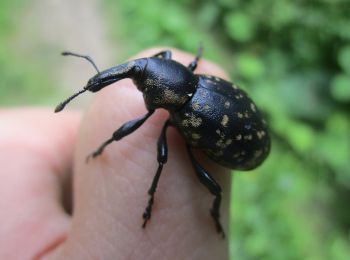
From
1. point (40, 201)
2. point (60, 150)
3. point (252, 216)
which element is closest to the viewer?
point (40, 201)

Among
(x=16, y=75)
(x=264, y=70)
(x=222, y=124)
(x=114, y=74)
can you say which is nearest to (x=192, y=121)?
(x=222, y=124)

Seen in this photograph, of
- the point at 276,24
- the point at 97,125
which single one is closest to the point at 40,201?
the point at 97,125

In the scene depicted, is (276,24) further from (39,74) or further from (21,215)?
(21,215)

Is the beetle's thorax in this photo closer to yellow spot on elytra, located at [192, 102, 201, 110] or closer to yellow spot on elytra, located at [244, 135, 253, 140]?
yellow spot on elytra, located at [192, 102, 201, 110]

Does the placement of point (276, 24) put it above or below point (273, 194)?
above

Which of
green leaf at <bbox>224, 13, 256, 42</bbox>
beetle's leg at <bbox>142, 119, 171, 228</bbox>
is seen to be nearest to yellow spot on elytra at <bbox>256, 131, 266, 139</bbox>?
beetle's leg at <bbox>142, 119, 171, 228</bbox>

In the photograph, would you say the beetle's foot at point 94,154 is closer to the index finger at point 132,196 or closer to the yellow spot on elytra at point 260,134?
the index finger at point 132,196
